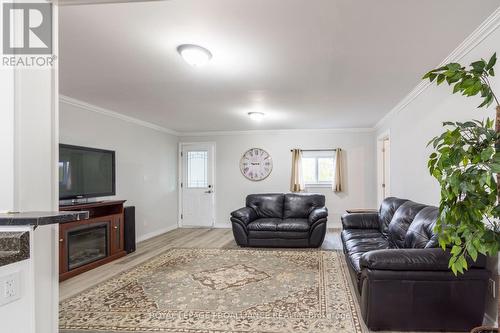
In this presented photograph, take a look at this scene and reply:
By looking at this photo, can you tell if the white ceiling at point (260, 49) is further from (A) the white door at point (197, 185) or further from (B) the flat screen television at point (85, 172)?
(A) the white door at point (197, 185)

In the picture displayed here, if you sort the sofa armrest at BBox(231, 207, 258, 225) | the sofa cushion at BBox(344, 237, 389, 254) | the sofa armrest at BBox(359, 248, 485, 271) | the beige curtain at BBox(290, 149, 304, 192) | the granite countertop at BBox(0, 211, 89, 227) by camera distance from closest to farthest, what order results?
the granite countertop at BBox(0, 211, 89, 227) → the sofa armrest at BBox(359, 248, 485, 271) → the sofa cushion at BBox(344, 237, 389, 254) → the sofa armrest at BBox(231, 207, 258, 225) → the beige curtain at BBox(290, 149, 304, 192)

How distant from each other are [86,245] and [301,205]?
370cm

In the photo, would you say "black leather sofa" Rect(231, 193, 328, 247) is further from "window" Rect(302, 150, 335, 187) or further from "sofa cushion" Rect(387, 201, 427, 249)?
"sofa cushion" Rect(387, 201, 427, 249)

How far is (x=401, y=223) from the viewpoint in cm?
343

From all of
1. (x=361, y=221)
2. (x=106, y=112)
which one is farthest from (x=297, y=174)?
(x=106, y=112)

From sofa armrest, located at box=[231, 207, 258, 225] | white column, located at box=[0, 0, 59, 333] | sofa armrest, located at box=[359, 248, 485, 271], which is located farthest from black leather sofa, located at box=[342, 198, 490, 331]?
sofa armrest, located at box=[231, 207, 258, 225]

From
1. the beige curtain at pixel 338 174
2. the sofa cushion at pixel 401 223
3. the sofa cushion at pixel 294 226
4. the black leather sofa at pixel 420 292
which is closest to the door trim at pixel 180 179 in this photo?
the sofa cushion at pixel 294 226

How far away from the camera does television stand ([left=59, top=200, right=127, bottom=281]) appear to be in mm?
3670

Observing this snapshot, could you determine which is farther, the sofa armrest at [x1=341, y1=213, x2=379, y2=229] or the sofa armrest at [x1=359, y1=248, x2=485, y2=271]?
the sofa armrest at [x1=341, y1=213, x2=379, y2=229]

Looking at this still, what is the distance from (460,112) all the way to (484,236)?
1736 millimetres

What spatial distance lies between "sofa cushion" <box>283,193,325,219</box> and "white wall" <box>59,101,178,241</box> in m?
2.76

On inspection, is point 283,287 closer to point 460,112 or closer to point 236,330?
point 236,330

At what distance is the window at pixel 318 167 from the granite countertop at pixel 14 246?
6320 millimetres

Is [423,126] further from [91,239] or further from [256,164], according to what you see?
[91,239]
